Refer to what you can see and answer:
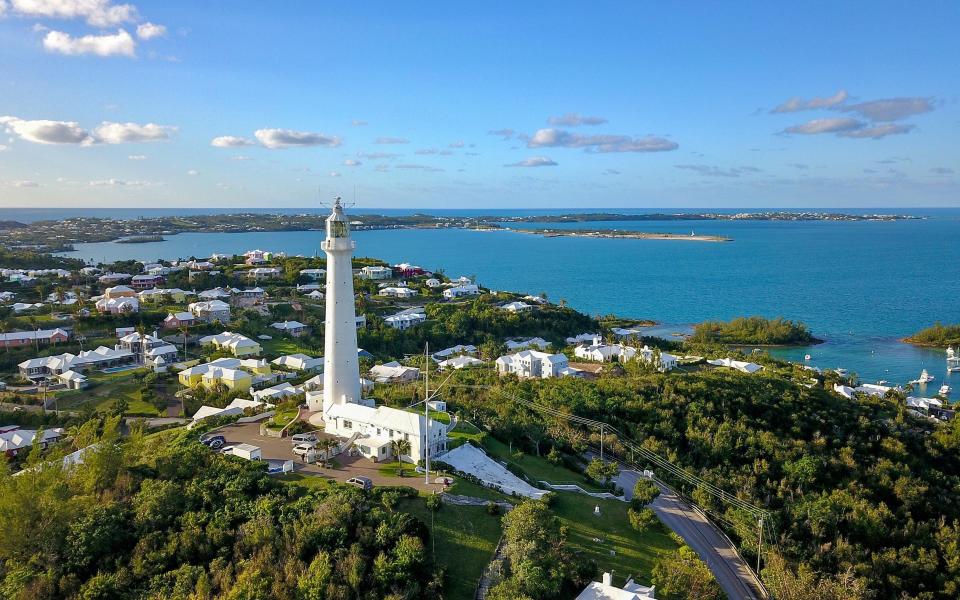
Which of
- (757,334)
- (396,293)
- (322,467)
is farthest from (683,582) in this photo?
(396,293)

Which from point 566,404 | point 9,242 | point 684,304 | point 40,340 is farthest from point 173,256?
point 566,404

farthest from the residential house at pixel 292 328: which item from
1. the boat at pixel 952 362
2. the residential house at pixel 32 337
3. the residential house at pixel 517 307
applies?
the boat at pixel 952 362

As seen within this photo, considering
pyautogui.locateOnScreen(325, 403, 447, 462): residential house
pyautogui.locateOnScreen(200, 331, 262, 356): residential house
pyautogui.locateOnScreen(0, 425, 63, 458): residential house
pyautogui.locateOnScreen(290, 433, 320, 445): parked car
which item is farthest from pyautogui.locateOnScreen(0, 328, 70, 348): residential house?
pyautogui.locateOnScreen(325, 403, 447, 462): residential house

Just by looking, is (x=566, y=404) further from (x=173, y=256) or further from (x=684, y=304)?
(x=173, y=256)

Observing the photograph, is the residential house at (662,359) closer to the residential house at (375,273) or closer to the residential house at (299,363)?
the residential house at (299,363)

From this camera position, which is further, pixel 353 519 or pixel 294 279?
pixel 294 279

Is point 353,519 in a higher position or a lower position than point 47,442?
higher

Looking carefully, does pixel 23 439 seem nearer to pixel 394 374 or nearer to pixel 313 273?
pixel 394 374
